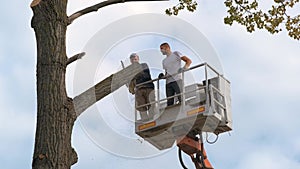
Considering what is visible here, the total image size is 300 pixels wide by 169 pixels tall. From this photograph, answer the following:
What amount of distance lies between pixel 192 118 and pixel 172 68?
91 centimetres

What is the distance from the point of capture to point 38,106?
23.3ft

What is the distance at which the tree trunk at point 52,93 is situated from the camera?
6.71m

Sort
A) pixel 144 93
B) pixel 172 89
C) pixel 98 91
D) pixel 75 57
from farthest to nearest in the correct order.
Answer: pixel 144 93, pixel 172 89, pixel 75 57, pixel 98 91

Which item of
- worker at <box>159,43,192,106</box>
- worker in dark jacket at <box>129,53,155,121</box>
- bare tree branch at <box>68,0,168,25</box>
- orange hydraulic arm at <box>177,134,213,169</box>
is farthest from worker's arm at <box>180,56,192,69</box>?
bare tree branch at <box>68,0,168,25</box>

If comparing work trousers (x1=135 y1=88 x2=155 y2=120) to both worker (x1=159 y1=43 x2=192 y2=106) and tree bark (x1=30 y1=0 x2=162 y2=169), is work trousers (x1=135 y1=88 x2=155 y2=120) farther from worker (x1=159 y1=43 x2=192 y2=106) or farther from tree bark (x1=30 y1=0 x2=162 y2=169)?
tree bark (x1=30 y1=0 x2=162 y2=169)

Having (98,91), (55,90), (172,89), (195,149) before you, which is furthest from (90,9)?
(195,149)

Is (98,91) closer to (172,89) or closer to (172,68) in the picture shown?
(172,89)

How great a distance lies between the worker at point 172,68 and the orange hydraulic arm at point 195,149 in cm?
75

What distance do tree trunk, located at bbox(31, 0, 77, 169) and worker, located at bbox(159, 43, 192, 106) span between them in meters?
2.09

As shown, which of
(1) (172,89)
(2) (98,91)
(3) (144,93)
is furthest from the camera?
(3) (144,93)

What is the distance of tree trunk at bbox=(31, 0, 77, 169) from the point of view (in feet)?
22.0

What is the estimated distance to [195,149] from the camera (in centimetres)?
943

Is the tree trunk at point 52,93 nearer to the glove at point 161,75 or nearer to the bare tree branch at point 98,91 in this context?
the bare tree branch at point 98,91

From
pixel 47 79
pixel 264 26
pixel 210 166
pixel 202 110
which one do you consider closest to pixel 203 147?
pixel 210 166
